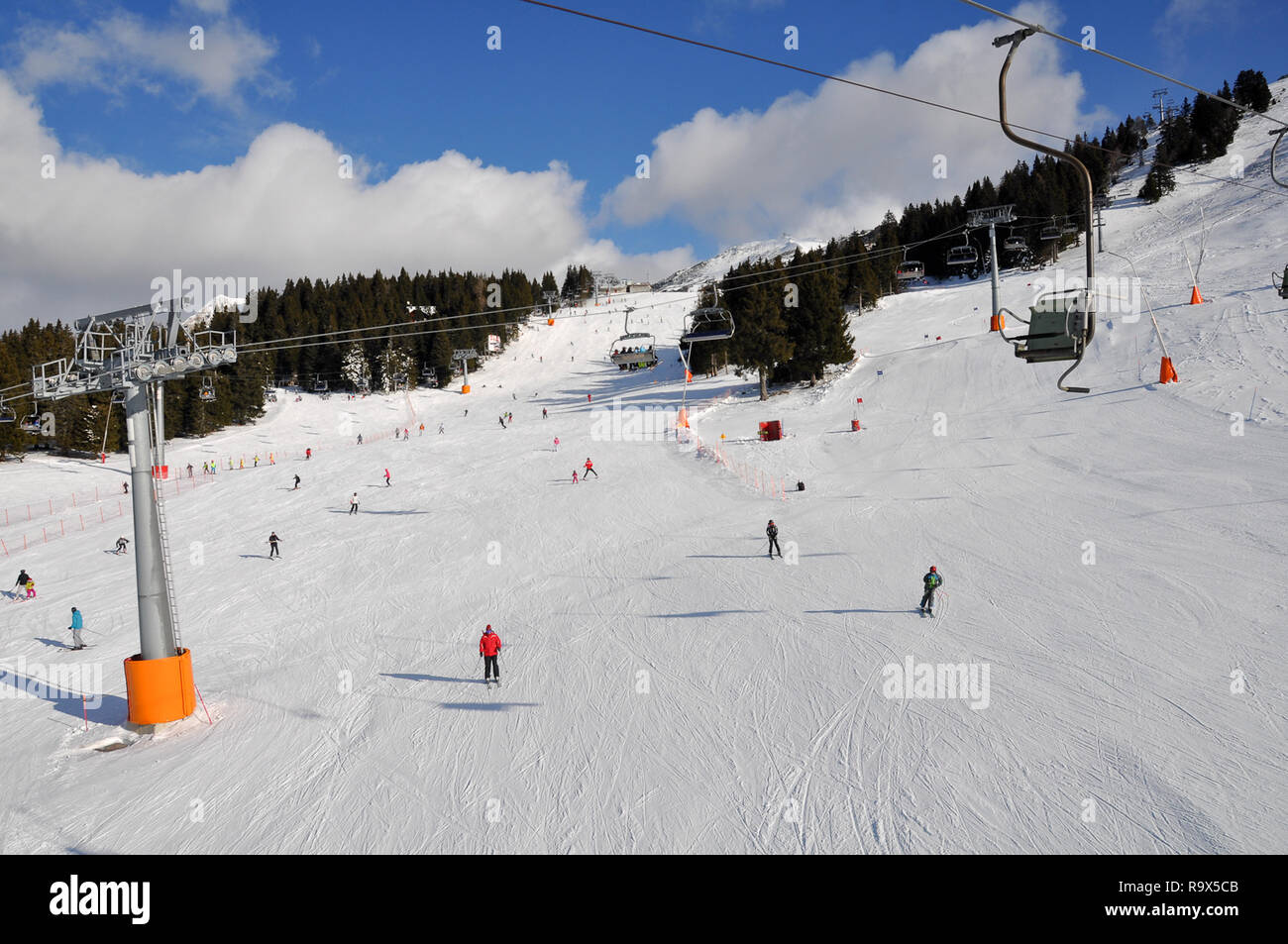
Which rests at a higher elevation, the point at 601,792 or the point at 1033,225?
the point at 1033,225

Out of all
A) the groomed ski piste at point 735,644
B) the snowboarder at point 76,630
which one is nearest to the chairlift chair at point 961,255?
the groomed ski piste at point 735,644

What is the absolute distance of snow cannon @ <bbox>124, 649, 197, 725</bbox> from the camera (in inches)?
510

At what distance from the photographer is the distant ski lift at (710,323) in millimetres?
32781

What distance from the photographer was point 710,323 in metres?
36.8

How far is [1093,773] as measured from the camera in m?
8.69

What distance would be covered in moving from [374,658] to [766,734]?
929 centimetres

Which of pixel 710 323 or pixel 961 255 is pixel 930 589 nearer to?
pixel 710 323

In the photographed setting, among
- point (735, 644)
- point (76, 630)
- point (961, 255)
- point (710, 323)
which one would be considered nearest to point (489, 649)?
point (735, 644)

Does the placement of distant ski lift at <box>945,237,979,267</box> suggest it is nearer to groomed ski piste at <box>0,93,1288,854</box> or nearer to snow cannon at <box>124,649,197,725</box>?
groomed ski piste at <box>0,93,1288,854</box>

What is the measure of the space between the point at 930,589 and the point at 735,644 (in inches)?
162

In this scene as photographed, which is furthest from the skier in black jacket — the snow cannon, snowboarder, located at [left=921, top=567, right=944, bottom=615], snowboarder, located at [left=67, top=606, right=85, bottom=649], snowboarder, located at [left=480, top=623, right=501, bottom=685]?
snowboarder, located at [left=67, top=606, right=85, bottom=649]
